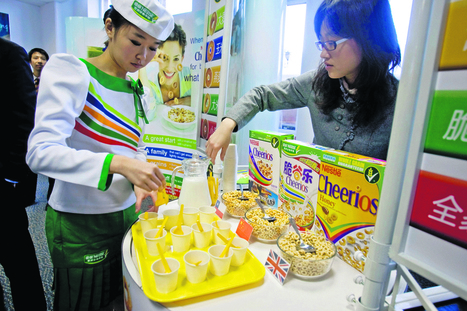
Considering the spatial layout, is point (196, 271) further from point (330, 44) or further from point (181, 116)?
point (181, 116)

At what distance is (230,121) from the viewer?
1270 mm

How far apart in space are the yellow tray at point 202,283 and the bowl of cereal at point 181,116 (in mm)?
2162

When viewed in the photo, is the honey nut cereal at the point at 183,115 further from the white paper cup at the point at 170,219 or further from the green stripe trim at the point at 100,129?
the white paper cup at the point at 170,219

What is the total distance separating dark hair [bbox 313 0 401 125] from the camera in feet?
3.13

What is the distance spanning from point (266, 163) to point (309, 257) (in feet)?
1.70

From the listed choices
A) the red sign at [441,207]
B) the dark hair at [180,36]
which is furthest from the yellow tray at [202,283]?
the dark hair at [180,36]

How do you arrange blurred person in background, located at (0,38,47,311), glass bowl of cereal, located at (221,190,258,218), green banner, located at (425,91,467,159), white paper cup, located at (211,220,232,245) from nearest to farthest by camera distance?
1. green banner, located at (425,91,467,159)
2. white paper cup, located at (211,220,232,245)
3. glass bowl of cereal, located at (221,190,258,218)
4. blurred person in background, located at (0,38,47,311)

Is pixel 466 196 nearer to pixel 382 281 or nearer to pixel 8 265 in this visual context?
pixel 382 281

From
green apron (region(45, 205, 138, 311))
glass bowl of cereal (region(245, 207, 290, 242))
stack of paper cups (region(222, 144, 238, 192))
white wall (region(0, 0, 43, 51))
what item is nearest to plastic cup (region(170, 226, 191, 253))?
glass bowl of cereal (region(245, 207, 290, 242))

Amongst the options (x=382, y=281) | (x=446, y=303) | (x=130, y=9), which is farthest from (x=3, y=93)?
(x=446, y=303)

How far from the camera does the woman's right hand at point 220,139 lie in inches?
46.6

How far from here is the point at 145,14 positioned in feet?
3.43

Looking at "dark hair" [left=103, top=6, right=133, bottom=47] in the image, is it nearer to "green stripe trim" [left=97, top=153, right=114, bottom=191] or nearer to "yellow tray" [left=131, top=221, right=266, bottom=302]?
"green stripe trim" [left=97, top=153, right=114, bottom=191]

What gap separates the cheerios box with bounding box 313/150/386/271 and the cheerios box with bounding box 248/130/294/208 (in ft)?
Answer: 0.88
